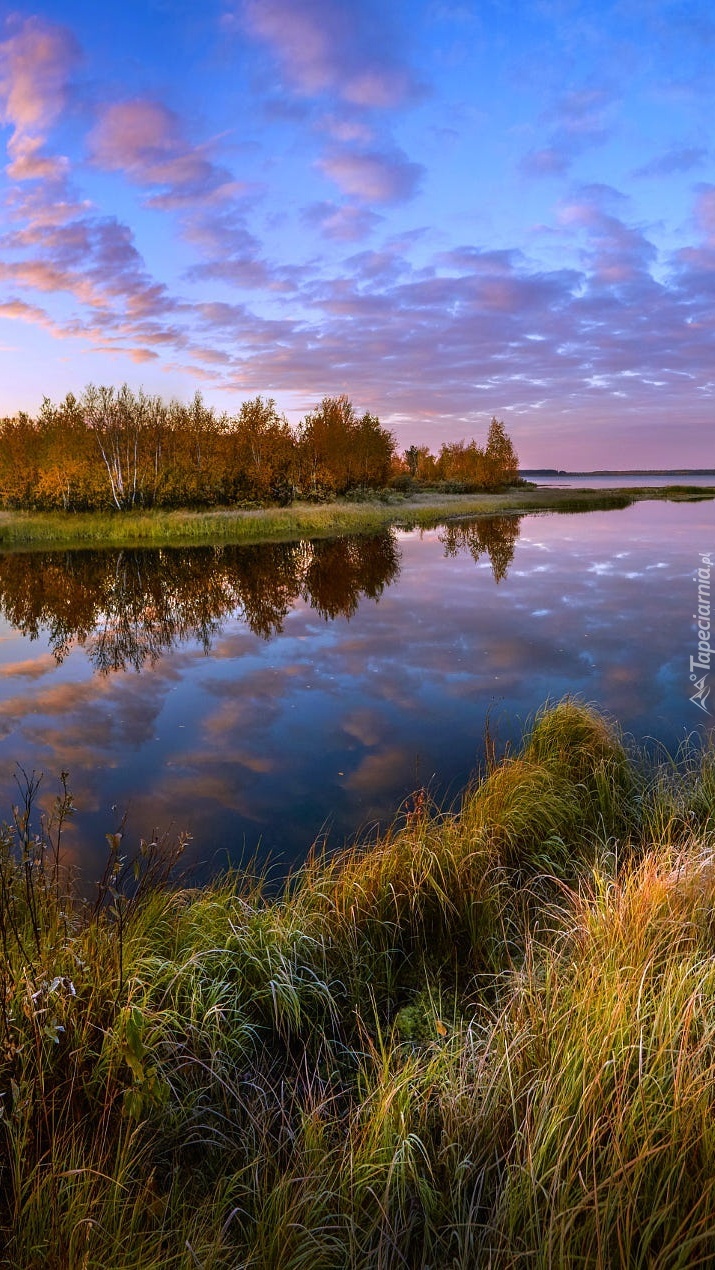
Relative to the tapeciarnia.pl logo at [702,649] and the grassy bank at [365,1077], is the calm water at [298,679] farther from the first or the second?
the grassy bank at [365,1077]

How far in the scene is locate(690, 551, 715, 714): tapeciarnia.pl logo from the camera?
11045 millimetres

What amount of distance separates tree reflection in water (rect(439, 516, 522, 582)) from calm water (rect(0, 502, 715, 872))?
2788 mm

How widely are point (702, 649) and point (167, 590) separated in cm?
1601

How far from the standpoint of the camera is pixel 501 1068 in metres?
3.04

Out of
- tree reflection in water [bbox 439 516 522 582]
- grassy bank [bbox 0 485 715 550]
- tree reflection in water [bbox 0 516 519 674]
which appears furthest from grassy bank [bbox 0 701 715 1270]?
grassy bank [bbox 0 485 715 550]

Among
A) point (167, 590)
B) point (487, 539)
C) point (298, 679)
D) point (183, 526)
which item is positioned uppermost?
point (183, 526)

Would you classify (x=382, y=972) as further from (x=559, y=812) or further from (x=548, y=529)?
(x=548, y=529)

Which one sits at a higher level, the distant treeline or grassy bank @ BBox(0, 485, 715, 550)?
the distant treeline

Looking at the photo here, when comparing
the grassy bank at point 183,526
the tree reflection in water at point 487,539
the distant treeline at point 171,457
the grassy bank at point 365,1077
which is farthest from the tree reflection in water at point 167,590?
the distant treeline at point 171,457

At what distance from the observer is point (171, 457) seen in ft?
189

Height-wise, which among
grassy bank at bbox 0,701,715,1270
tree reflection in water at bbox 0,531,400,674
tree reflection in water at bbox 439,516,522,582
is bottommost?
grassy bank at bbox 0,701,715,1270

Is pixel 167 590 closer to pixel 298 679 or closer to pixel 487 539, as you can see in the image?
pixel 298 679

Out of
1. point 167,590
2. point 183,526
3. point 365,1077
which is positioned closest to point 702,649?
point 365,1077

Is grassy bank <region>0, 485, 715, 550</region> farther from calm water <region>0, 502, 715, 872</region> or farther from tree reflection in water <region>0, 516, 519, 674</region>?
calm water <region>0, 502, 715, 872</region>
